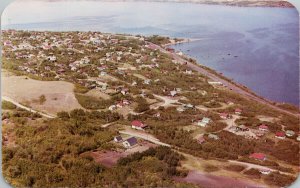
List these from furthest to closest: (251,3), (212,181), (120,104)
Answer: (120,104), (251,3), (212,181)

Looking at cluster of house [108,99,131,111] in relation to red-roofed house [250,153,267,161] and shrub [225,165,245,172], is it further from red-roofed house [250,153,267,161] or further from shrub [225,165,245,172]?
red-roofed house [250,153,267,161]

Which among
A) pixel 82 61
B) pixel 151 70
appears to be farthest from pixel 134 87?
pixel 82 61

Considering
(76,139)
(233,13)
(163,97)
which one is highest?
(233,13)

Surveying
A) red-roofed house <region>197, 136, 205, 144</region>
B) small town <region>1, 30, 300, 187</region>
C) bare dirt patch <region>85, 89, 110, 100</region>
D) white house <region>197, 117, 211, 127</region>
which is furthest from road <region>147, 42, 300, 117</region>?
bare dirt patch <region>85, 89, 110, 100</region>

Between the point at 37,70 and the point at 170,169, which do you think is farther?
the point at 37,70

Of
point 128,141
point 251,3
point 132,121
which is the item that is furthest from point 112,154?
point 251,3

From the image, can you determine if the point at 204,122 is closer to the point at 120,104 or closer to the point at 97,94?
the point at 120,104

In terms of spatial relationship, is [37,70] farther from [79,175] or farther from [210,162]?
[210,162]
